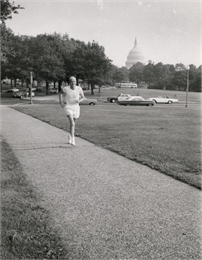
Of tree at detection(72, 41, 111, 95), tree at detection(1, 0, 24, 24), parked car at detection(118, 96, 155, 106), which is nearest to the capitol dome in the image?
tree at detection(72, 41, 111, 95)

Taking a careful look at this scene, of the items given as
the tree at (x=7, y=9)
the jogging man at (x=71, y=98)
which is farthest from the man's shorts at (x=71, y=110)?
the tree at (x=7, y=9)

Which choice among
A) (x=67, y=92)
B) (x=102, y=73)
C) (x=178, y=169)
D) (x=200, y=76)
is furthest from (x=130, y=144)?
(x=200, y=76)

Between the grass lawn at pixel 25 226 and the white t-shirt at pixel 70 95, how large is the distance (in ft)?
12.3

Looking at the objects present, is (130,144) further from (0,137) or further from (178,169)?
(0,137)

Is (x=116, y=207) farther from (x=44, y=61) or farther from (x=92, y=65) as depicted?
→ (x=92, y=65)

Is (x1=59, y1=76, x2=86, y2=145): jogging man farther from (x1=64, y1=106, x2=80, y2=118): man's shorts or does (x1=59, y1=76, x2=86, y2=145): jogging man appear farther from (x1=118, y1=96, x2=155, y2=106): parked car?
(x1=118, y1=96, x2=155, y2=106): parked car

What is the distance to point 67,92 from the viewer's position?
27.9 feet

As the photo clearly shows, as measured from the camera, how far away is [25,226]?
343 cm

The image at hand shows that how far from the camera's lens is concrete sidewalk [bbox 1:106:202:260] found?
9.89ft

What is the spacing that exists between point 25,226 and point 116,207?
3.92ft

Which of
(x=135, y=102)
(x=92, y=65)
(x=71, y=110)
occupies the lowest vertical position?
(x=135, y=102)

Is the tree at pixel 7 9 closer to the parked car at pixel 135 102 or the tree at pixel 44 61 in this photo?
the parked car at pixel 135 102

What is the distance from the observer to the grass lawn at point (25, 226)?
291cm

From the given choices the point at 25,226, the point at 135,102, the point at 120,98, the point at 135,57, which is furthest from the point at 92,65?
the point at 135,57
